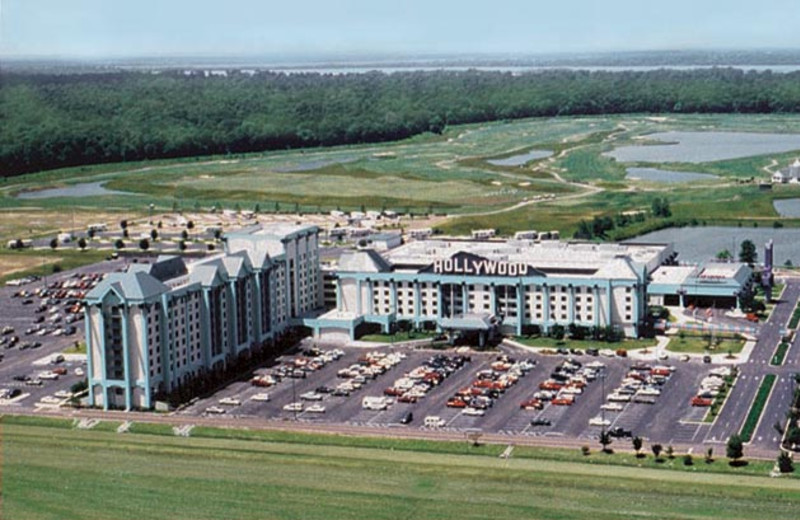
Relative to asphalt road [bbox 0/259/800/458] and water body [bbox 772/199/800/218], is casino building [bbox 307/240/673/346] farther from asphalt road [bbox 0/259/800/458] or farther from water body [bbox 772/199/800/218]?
water body [bbox 772/199/800/218]

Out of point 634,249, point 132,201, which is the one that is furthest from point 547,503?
point 132,201

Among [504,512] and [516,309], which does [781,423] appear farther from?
[516,309]

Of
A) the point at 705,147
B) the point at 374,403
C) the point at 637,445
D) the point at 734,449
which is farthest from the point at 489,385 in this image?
the point at 705,147

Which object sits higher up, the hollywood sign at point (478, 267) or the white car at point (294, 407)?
the hollywood sign at point (478, 267)

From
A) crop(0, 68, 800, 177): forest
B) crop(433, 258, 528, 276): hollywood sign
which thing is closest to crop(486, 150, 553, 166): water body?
crop(0, 68, 800, 177): forest

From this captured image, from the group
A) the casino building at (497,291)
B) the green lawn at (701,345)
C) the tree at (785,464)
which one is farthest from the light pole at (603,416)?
the casino building at (497,291)

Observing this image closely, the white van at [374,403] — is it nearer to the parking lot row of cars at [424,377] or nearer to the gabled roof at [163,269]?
the parking lot row of cars at [424,377]
